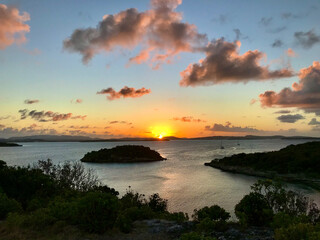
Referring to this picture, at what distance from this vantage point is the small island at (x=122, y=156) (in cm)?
15225

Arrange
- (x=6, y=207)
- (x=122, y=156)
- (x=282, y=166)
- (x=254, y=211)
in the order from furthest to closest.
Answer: (x=122, y=156) < (x=282, y=166) < (x=6, y=207) < (x=254, y=211)

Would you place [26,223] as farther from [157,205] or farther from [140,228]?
[157,205]

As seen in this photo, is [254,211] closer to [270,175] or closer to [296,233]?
[296,233]

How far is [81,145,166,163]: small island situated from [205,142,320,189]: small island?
56161 mm

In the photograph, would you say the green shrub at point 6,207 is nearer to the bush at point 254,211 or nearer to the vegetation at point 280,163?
the bush at point 254,211

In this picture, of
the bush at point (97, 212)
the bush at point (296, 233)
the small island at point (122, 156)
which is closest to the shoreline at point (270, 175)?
the small island at point (122, 156)

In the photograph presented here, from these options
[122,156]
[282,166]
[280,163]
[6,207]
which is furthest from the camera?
[122,156]

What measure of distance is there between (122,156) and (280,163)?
92.6 metres

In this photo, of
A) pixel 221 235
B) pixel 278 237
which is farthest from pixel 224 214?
pixel 278 237

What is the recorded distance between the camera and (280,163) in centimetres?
9719

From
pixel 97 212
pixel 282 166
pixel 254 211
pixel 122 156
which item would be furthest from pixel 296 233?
→ pixel 122 156

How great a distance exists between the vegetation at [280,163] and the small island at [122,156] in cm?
5545

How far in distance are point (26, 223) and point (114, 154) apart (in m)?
143

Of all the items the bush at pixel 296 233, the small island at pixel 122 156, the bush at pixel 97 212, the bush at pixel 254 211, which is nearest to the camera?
the bush at pixel 296 233
